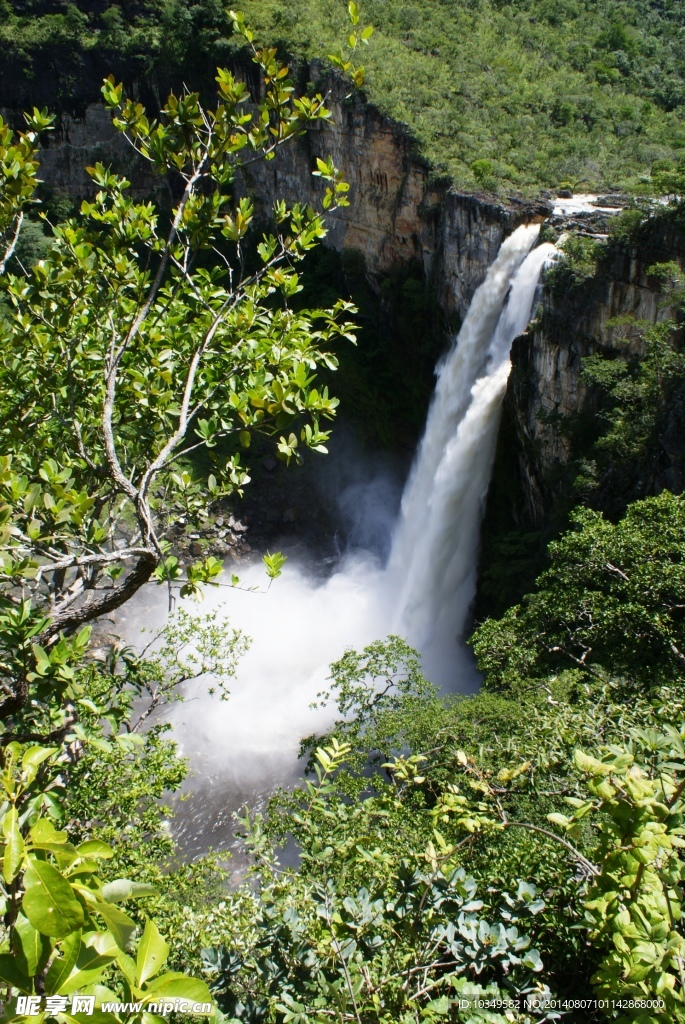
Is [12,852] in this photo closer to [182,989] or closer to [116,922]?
[116,922]

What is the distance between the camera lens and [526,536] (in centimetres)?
1464

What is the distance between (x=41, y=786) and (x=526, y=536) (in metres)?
12.9

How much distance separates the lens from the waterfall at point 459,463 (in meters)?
16.1

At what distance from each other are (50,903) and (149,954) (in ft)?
0.99

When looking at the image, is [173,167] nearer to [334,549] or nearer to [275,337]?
[275,337]

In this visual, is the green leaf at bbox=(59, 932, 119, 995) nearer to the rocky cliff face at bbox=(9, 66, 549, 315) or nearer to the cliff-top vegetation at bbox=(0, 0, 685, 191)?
the cliff-top vegetation at bbox=(0, 0, 685, 191)

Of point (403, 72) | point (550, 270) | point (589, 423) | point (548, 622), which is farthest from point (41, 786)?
point (403, 72)

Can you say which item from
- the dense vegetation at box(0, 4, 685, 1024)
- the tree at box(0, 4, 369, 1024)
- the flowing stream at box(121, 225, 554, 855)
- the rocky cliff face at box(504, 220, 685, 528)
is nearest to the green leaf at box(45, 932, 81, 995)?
the dense vegetation at box(0, 4, 685, 1024)

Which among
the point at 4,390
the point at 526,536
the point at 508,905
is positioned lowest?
the point at 508,905

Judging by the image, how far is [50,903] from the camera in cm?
125

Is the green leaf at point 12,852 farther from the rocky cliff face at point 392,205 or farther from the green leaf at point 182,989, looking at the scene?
the rocky cliff face at point 392,205

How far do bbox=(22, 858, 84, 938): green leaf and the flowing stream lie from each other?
12.7m

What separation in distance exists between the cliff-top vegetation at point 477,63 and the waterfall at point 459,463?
3.50m

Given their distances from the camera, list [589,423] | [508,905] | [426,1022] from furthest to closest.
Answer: [589,423] < [508,905] < [426,1022]
